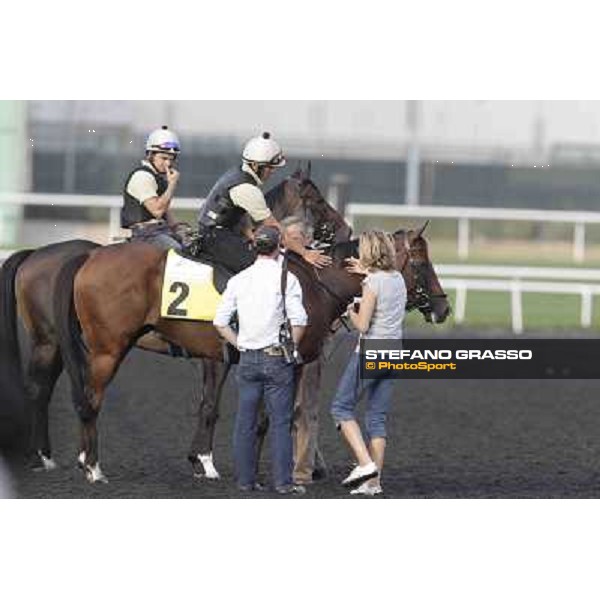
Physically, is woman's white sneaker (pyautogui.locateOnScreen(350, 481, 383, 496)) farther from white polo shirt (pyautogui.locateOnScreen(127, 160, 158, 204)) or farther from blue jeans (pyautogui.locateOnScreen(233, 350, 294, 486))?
white polo shirt (pyautogui.locateOnScreen(127, 160, 158, 204))

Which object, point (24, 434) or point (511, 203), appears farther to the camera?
point (511, 203)

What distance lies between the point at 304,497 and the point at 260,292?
3.72ft

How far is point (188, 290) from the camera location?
31.8ft

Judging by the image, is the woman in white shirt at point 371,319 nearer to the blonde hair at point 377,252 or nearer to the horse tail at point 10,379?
the blonde hair at point 377,252

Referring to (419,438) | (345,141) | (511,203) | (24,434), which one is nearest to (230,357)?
(24,434)

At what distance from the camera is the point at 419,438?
1202cm

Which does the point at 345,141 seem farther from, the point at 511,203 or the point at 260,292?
the point at 260,292

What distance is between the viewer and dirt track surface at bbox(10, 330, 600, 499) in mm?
9453

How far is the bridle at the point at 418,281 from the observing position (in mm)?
9781

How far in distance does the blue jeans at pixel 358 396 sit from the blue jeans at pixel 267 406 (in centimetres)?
26

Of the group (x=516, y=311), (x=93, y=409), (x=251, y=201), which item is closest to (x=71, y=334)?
(x=93, y=409)

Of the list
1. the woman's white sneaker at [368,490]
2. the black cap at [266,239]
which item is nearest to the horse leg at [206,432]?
the woman's white sneaker at [368,490]

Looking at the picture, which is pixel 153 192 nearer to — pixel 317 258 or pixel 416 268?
pixel 317 258

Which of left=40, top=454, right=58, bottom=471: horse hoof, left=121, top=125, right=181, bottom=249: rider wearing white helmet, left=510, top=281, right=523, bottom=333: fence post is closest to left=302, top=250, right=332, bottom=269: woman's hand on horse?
left=121, top=125, right=181, bottom=249: rider wearing white helmet
